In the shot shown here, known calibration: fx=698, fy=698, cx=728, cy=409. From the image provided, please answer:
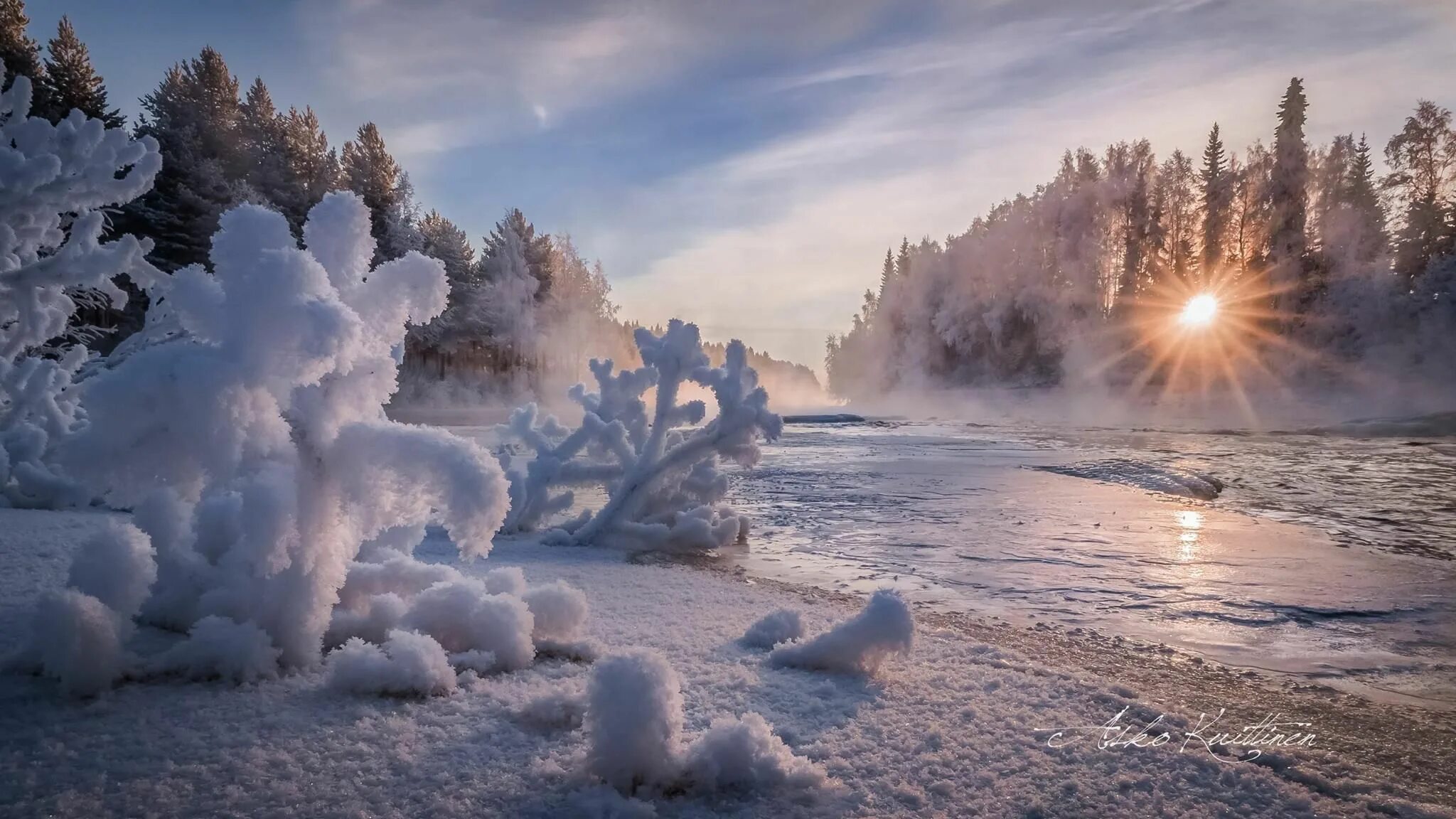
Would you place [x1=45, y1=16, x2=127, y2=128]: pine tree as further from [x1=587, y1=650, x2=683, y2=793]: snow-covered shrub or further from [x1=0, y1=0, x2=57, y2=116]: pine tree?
[x1=587, y1=650, x2=683, y2=793]: snow-covered shrub

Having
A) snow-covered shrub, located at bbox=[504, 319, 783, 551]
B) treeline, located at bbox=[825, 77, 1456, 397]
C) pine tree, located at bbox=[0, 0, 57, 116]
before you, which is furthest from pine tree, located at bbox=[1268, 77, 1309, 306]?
pine tree, located at bbox=[0, 0, 57, 116]

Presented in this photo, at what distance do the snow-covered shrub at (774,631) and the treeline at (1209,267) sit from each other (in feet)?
119

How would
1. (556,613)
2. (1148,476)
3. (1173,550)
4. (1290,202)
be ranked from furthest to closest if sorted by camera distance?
1. (1290,202)
2. (1148,476)
3. (1173,550)
4. (556,613)

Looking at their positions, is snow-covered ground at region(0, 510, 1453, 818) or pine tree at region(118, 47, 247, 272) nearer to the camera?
snow-covered ground at region(0, 510, 1453, 818)

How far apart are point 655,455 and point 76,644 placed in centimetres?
406

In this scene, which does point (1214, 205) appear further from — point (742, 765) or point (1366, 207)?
point (742, 765)

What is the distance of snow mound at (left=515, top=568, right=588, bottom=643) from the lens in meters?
2.67

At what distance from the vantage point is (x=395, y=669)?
84.0 inches

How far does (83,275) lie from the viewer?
4.48 meters

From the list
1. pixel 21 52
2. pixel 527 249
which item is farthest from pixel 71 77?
pixel 527 249

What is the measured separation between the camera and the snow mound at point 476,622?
2445 millimetres

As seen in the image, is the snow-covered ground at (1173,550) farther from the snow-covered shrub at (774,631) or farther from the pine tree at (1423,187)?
the pine tree at (1423,187)

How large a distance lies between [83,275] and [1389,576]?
29.1ft

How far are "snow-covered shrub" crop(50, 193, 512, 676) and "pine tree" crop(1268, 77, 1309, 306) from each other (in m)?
40.5
